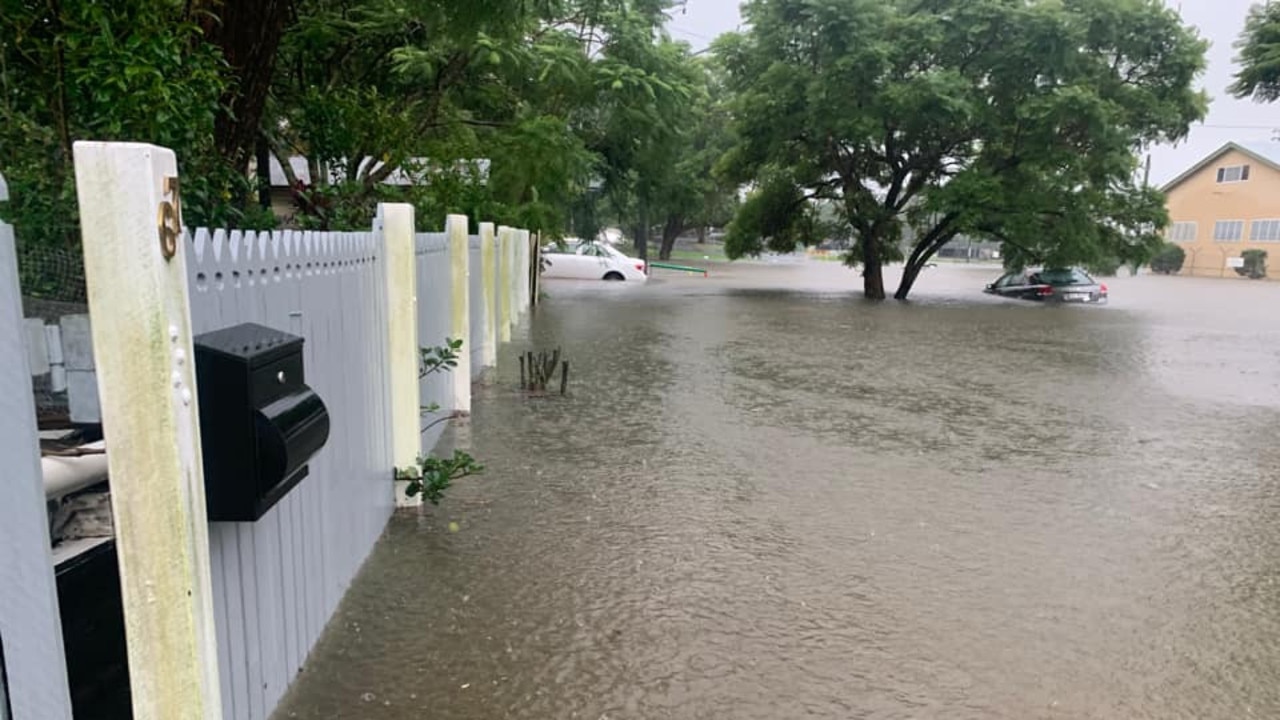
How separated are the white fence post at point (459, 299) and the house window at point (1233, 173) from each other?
197 ft

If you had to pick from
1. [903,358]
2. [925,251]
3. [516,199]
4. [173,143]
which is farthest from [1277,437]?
[925,251]

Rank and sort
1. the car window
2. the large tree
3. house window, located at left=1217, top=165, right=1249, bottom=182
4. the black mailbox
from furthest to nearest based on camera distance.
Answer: house window, located at left=1217, top=165, right=1249, bottom=182
the car window
the large tree
the black mailbox

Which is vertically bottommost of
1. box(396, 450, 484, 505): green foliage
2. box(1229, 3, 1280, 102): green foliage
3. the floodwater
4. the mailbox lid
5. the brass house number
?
the floodwater

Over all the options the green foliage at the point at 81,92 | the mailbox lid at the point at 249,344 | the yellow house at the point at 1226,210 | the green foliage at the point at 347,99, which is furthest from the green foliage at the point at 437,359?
the yellow house at the point at 1226,210

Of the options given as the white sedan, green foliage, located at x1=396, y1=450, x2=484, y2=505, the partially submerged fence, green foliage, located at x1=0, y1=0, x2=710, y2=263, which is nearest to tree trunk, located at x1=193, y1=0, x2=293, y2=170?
green foliage, located at x1=0, y1=0, x2=710, y2=263

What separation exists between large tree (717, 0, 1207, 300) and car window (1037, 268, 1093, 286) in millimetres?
1726

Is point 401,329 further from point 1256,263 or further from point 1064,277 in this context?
point 1256,263

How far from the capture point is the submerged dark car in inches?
1022

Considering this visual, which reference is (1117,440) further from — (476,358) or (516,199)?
(516,199)

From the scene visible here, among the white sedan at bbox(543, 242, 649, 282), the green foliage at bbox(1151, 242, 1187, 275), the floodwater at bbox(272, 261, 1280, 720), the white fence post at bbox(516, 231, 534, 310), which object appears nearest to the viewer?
the floodwater at bbox(272, 261, 1280, 720)

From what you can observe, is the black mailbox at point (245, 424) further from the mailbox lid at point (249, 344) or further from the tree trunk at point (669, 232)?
the tree trunk at point (669, 232)

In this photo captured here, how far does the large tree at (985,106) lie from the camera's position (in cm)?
2141

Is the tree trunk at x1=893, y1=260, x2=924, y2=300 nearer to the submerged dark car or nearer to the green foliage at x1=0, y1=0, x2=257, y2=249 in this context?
the submerged dark car

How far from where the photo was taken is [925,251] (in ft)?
84.2
